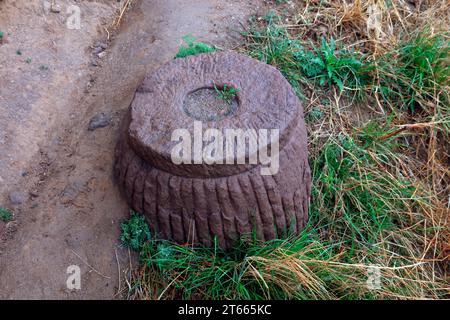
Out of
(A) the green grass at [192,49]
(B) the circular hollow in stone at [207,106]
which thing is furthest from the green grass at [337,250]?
(A) the green grass at [192,49]

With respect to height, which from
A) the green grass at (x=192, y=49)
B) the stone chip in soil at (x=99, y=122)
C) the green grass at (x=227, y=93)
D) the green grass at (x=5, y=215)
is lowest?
the green grass at (x=5, y=215)

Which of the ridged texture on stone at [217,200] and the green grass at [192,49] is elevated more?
the green grass at [192,49]

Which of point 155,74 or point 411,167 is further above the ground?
point 155,74

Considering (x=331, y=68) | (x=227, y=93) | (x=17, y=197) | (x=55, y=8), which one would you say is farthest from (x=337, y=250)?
(x=55, y=8)

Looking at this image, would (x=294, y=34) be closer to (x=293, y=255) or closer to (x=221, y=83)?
(x=221, y=83)

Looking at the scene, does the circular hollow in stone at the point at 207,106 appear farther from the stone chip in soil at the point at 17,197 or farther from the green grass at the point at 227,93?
the stone chip in soil at the point at 17,197

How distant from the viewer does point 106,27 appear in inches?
151

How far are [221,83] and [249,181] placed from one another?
2.03 feet

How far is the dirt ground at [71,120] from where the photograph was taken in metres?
2.50

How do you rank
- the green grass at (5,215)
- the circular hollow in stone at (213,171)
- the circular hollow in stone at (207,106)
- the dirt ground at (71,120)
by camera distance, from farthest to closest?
the green grass at (5,215) → the dirt ground at (71,120) → the circular hollow in stone at (207,106) → the circular hollow in stone at (213,171)

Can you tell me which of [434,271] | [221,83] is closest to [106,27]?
[221,83]

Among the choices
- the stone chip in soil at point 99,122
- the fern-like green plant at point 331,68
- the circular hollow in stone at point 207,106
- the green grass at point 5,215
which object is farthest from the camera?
the fern-like green plant at point 331,68

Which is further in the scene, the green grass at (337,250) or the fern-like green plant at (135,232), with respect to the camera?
the fern-like green plant at (135,232)

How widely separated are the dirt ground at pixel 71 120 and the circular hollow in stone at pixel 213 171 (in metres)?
0.31
